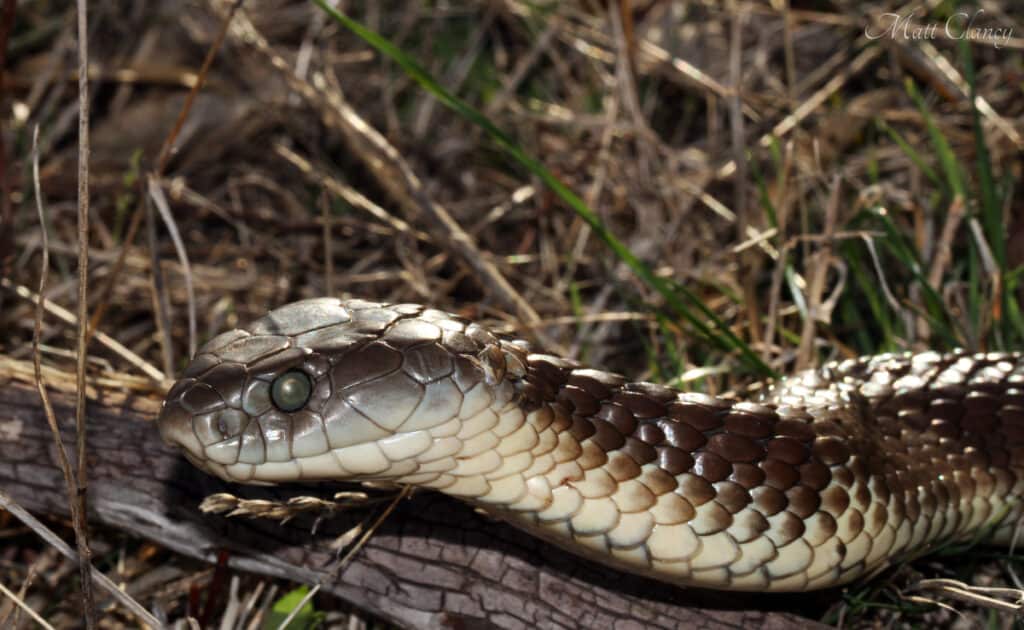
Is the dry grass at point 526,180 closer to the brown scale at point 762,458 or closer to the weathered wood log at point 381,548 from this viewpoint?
the weathered wood log at point 381,548

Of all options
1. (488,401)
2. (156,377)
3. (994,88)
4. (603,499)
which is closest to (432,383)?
(488,401)

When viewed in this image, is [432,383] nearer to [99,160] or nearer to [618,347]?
[618,347]
